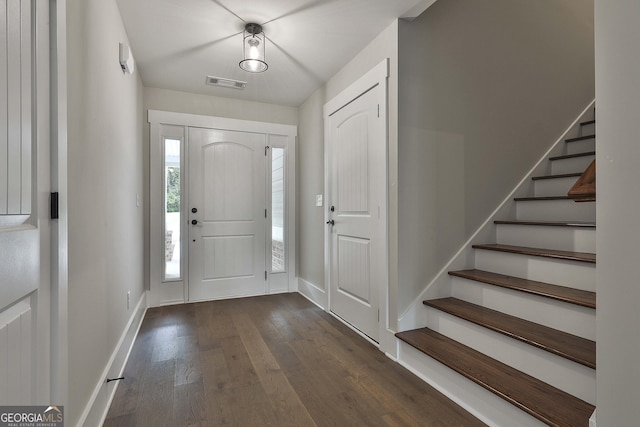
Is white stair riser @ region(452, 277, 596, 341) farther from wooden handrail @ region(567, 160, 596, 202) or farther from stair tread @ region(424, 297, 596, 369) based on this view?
wooden handrail @ region(567, 160, 596, 202)

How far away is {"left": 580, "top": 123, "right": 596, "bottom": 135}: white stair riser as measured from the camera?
2854 millimetres

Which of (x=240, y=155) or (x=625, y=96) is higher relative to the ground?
(x=240, y=155)

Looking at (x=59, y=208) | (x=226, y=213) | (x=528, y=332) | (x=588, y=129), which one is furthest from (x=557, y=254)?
(x=226, y=213)

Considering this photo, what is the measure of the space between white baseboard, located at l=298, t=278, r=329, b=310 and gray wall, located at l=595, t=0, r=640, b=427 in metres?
2.42

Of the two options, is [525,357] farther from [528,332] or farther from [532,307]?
[532,307]

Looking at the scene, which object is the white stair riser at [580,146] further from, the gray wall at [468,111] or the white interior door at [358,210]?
the white interior door at [358,210]

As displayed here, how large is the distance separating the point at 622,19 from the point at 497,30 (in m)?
1.84

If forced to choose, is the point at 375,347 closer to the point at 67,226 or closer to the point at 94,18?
the point at 67,226

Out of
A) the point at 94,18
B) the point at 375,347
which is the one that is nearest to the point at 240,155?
the point at 94,18

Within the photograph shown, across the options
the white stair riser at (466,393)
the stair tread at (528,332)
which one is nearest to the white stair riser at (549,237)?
the stair tread at (528,332)

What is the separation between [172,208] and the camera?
11.5ft

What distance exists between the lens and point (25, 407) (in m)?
0.85

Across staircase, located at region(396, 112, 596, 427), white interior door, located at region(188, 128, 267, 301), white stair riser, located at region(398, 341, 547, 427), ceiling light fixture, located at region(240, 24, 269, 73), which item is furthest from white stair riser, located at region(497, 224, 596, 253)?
white interior door, located at region(188, 128, 267, 301)

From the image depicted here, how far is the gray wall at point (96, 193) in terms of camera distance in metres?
1.25
